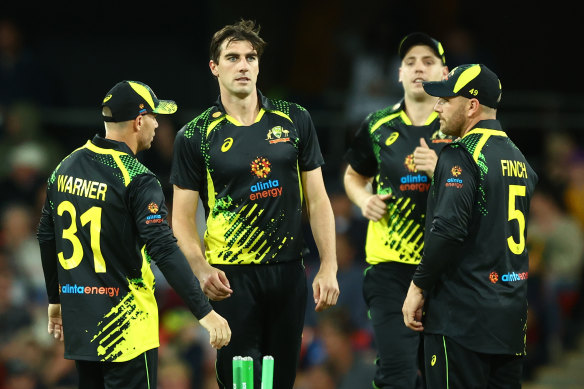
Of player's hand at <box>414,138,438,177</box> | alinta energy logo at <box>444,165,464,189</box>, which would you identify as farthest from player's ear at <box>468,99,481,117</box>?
player's hand at <box>414,138,438,177</box>

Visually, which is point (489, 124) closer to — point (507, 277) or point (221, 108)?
point (507, 277)

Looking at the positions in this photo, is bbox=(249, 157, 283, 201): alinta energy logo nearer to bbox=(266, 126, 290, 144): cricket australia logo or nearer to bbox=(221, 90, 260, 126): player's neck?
bbox=(266, 126, 290, 144): cricket australia logo

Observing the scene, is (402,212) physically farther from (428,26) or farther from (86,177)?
(428,26)

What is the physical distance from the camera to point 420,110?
6230 mm

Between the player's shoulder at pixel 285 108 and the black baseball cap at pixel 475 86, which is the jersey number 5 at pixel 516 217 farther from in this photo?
the player's shoulder at pixel 285 108

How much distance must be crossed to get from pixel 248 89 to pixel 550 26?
9157 mm

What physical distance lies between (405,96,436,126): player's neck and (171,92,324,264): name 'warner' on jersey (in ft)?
2.91

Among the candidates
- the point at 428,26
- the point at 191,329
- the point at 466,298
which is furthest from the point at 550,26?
the point at 466,298

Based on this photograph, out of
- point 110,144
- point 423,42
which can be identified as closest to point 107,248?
point 110,144

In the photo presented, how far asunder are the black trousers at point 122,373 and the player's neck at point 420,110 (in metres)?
2.21

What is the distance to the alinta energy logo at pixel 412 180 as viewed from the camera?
606 cm

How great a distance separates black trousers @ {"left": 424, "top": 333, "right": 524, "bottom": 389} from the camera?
201 inches

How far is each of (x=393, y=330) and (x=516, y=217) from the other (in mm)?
1256

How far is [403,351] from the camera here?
6.00 m
